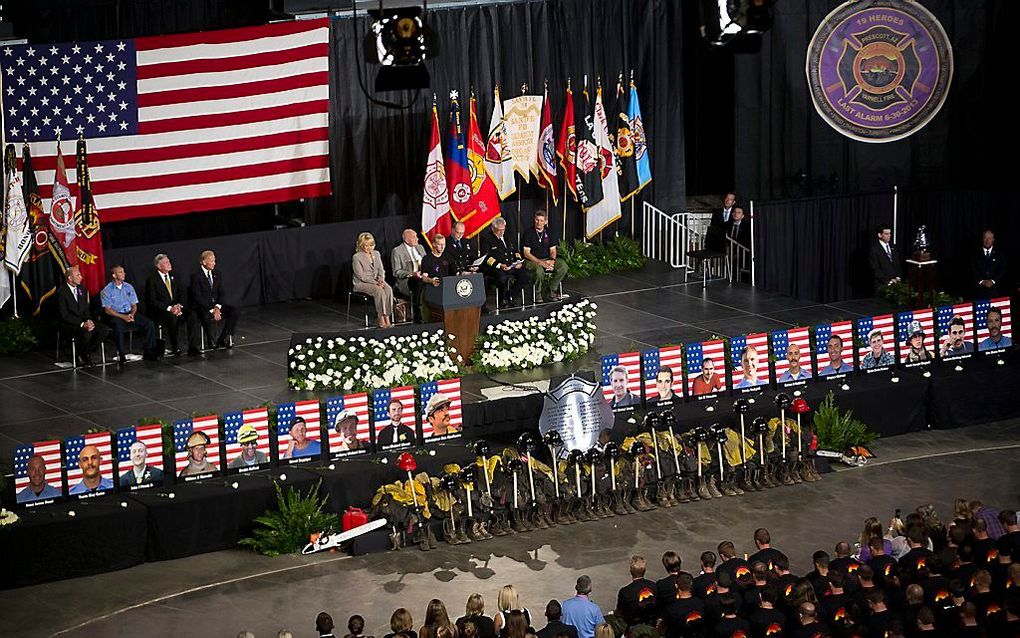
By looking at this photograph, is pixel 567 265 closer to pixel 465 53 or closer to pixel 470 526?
pixel 465 53

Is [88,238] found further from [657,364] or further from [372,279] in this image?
[657,364]

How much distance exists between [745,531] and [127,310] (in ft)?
24.0

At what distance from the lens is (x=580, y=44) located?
23516 mm

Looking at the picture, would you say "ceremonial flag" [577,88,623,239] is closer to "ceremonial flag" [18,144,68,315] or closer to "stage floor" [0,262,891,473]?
"stage floor" [0,262,891,473]

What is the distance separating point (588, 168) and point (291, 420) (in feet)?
29.1

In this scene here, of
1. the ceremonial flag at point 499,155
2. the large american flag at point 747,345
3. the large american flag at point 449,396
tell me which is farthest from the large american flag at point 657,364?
the ceremonial flag at point 499,155

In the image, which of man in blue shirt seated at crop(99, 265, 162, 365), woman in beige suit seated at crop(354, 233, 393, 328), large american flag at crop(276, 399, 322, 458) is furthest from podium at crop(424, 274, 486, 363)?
man in blue shirt seated at crop(99, 265, 162, 365)

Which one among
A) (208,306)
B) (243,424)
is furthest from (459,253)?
(243,424)

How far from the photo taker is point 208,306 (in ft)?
62.0

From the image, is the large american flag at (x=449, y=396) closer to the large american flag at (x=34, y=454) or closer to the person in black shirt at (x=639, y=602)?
the large american flag at (x=34, y=454)

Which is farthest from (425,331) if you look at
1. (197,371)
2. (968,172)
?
(968,172)

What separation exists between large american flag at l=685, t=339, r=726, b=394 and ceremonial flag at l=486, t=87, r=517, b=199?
6.14 metres

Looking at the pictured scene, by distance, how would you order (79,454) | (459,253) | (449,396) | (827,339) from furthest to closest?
(459,253) → (827,339) → (449,396) → (79,454)

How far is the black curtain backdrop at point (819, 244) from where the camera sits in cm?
2180
